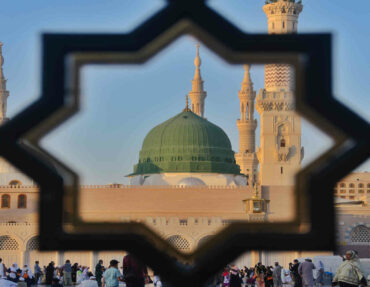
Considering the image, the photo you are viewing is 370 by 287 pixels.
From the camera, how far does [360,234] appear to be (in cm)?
3944

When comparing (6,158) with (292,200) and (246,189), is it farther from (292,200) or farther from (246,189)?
(246,189)

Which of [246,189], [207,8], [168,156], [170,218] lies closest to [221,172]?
[168,156]

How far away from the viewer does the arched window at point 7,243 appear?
119 ft

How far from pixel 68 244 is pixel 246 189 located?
39.9 m

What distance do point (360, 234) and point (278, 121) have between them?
7642mm

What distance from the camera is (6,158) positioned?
6.01 ft

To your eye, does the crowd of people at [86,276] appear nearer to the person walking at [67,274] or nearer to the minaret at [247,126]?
the person walking at [67,274]

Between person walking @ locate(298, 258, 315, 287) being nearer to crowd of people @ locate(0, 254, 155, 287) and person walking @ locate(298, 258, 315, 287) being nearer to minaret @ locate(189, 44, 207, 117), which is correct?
crowd of people @ locate(0, 254, 155, 287)

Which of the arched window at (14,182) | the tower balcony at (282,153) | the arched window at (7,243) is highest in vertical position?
the tower balcony at (282,153)

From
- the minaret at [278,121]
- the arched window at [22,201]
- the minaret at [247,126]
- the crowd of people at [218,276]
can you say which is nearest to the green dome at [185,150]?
the minaret at [247,126]

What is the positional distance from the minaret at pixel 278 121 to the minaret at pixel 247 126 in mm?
4841

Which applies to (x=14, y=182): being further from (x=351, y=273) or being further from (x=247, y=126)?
(x=351, y=273)

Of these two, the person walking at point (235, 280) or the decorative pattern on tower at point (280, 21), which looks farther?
the decorative pattern on tower at point (280, 21)

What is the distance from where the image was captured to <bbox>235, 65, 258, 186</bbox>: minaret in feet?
163
